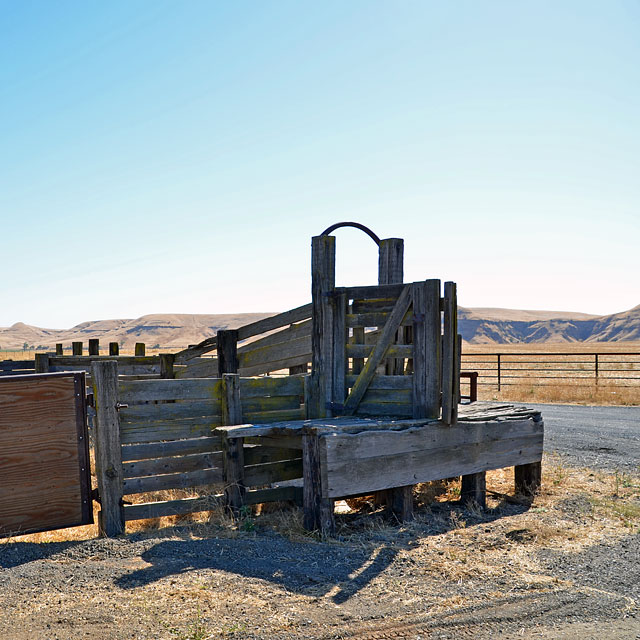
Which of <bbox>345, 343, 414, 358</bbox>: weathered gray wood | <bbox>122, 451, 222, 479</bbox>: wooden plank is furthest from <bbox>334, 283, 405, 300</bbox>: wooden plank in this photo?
<bbox>122, 451, 222, 479</bbox>: wooden plank

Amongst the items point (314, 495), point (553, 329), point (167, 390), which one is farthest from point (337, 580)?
point (553, 329)

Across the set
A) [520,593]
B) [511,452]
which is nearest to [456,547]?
[520,593]

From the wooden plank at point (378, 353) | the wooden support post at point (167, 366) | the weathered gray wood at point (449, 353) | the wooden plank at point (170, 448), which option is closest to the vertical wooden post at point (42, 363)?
the wooden support post at point (167, 366)

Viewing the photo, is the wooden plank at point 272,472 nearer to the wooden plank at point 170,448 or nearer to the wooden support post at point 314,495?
the wooden plank at point 170,448

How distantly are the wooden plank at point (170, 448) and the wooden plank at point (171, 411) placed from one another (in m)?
0.25

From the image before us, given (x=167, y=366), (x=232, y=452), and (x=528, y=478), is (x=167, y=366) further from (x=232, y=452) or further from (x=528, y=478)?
(x=528, y=478)

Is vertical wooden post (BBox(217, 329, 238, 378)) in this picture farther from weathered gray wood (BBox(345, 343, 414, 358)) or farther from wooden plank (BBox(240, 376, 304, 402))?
weathered gray wood (BBox(345, 343, 414, 358))

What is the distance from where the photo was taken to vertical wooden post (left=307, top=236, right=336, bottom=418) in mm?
8219

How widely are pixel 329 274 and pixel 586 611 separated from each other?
466 centimetres

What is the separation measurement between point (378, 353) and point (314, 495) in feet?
6.39

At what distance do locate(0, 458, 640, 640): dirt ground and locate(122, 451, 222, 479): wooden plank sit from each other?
57 centimetres

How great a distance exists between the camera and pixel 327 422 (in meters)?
7.40

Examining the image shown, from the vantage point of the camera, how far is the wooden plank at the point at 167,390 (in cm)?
681

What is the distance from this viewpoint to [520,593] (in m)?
5.08
